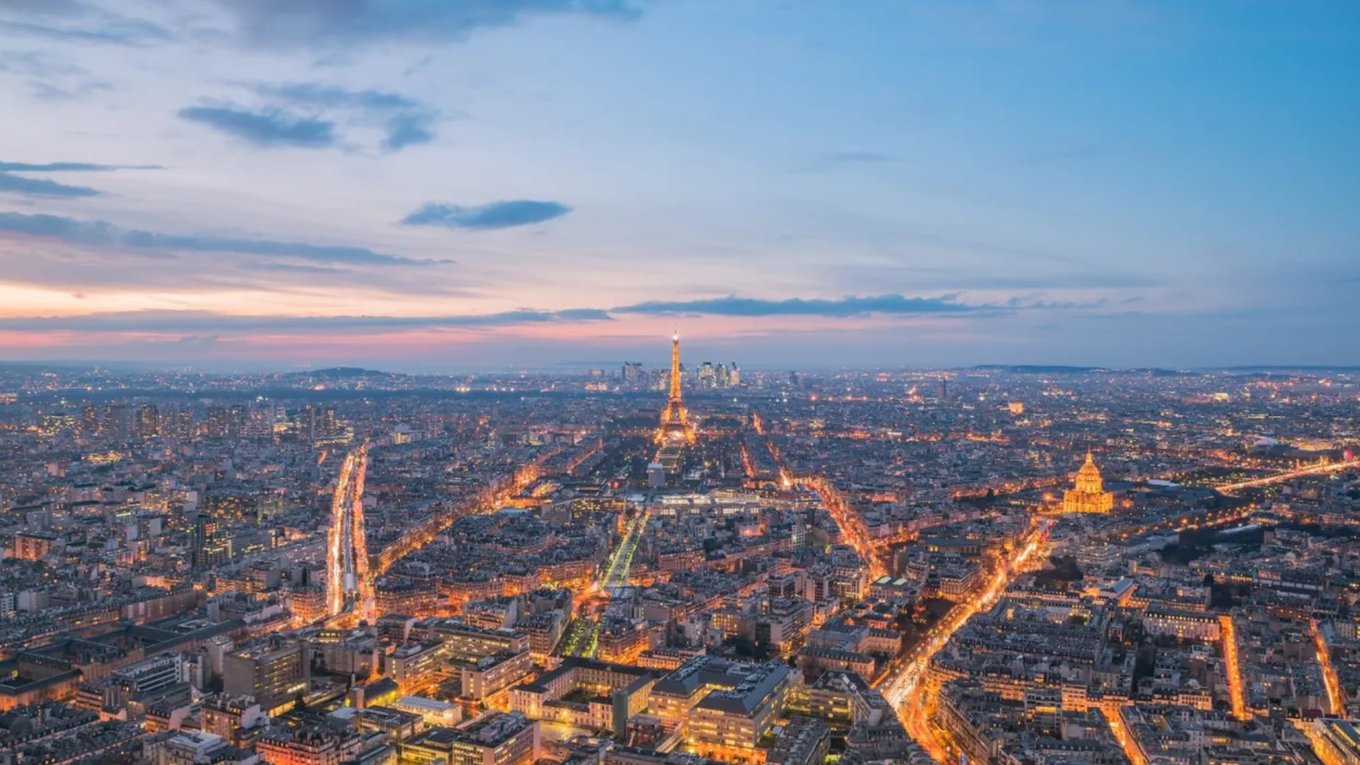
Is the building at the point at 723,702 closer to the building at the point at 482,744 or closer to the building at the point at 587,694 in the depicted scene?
the building at the point at 587,694

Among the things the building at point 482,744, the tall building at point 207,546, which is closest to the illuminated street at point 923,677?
the building at point 482,744

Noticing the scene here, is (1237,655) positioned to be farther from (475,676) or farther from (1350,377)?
(1350,377)

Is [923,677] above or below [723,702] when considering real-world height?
below

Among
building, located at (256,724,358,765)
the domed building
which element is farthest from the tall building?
the domed building

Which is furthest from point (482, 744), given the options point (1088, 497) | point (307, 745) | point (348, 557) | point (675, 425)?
point (675, 425)

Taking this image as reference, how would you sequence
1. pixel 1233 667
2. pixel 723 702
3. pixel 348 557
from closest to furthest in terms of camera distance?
pixel 723 702 → pixel 1233 667 → pixel 348 557

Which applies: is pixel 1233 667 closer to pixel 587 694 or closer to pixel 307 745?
pixel 587 694

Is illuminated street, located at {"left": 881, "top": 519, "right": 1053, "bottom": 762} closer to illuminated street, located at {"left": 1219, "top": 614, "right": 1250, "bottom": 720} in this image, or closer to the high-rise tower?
illuminated street, located at {"left": 1219, "top": 614, "right": 1250, "bottom": 720}

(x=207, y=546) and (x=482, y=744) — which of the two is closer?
(x=482, y=744)
